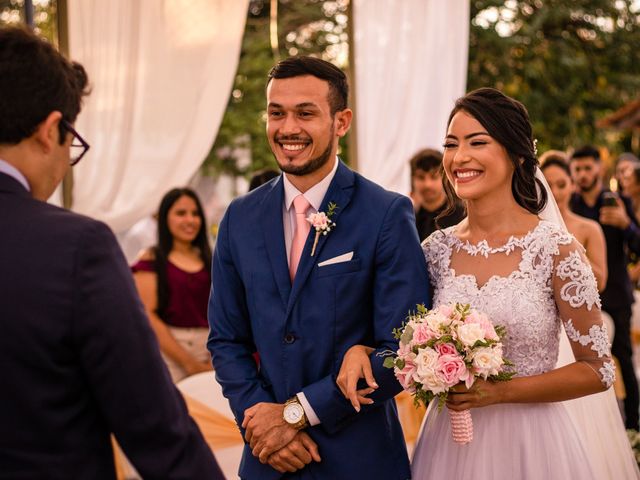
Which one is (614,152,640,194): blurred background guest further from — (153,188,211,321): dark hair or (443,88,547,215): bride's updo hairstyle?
(443,88,547,215): bride's updo hairstyle

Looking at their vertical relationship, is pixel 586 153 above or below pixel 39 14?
below

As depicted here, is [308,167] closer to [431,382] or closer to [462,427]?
[431,382]

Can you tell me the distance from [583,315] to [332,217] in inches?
30.2

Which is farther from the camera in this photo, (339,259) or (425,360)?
(339,259)

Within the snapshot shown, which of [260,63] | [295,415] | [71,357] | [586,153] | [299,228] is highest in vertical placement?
[260,63]

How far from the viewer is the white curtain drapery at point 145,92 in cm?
517

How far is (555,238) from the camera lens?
2.64 meters

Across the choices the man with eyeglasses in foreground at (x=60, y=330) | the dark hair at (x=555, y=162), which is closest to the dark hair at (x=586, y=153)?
the dark hair at (x=555, y=162)

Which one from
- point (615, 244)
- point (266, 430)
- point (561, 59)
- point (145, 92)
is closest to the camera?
point (266, 430)

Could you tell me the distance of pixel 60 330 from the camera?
156 centimetres

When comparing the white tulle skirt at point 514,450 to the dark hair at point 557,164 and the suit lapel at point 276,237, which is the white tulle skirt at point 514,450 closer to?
the suit lapel at point 276,237

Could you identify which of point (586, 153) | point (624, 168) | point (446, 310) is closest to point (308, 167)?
point (446, 310)

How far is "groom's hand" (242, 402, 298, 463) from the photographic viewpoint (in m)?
2.42

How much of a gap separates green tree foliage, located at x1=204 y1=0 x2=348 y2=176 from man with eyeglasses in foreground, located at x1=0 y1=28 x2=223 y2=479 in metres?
7.47
